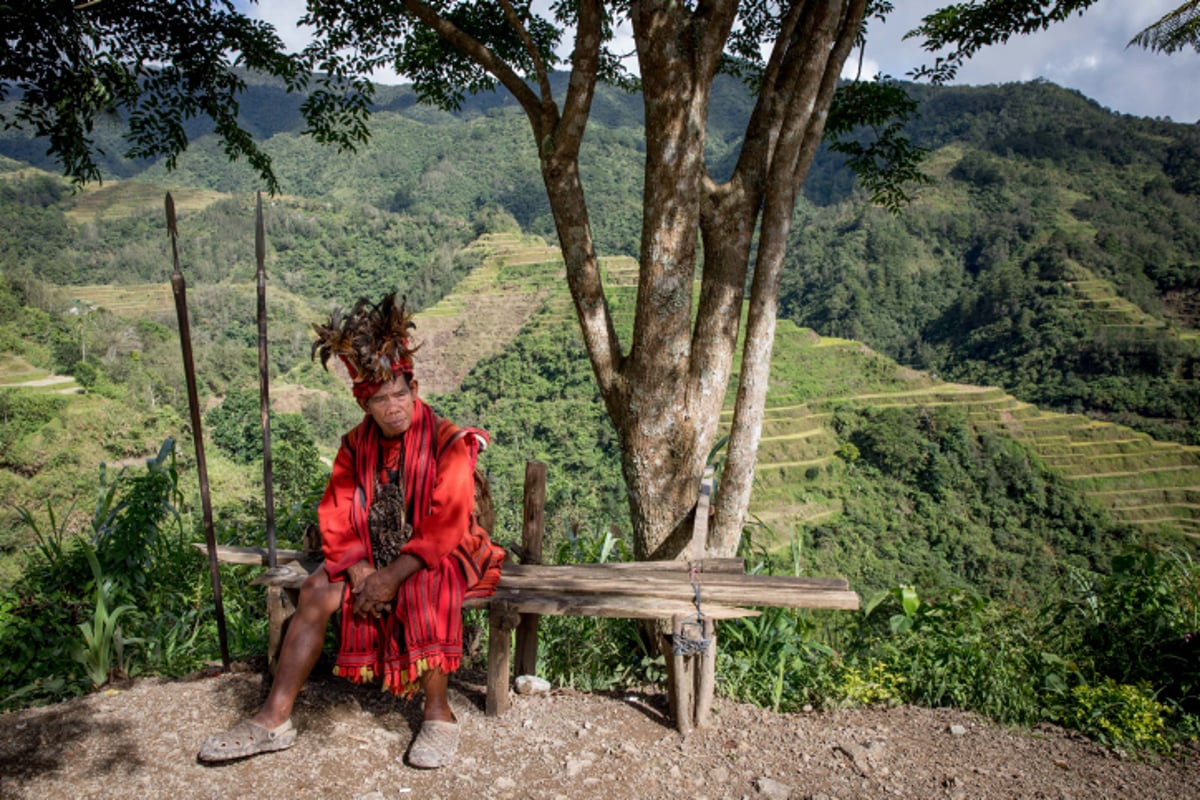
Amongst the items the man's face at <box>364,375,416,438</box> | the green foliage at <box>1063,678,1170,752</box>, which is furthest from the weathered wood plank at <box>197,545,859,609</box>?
the green foliage at <box>1063,678,1170,752</box>

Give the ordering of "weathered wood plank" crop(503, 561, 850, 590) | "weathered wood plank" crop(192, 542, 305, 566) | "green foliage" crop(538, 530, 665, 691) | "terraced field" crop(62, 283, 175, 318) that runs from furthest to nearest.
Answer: "terraced field" crop(62, 283, 175, 318), "green foliage" crop(538, 530, 665, 691), "weathered wood plank" crop(192, 542, 305, 566), "weathered wood plank" crop(503, 561, 850, 590)

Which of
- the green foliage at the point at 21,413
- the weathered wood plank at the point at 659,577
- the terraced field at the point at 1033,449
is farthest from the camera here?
the terraced field at the point at 1033,449

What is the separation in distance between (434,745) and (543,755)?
349 mm

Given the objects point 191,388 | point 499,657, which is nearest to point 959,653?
point 499,657

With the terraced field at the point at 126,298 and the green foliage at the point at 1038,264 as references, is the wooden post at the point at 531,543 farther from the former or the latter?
the green foliage at the point at 1038,264

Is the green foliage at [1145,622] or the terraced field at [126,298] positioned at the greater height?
the green foliage at [1145,622]

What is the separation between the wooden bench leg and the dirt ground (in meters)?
0.06

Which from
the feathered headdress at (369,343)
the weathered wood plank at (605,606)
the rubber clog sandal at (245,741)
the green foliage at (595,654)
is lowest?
the green foliage at (595,654)

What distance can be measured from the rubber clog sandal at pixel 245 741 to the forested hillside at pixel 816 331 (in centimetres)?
179

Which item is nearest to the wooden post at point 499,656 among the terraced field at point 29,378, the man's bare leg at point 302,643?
the man's bare leg at point 302,643

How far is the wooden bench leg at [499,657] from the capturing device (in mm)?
2576

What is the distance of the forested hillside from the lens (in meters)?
29.0

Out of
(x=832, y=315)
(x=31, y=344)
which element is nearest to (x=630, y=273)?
(x=832, y=315)

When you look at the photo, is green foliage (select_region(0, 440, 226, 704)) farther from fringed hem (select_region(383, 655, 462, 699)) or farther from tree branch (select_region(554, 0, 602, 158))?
tree branch (select_region(554, 0, 602, 158))
